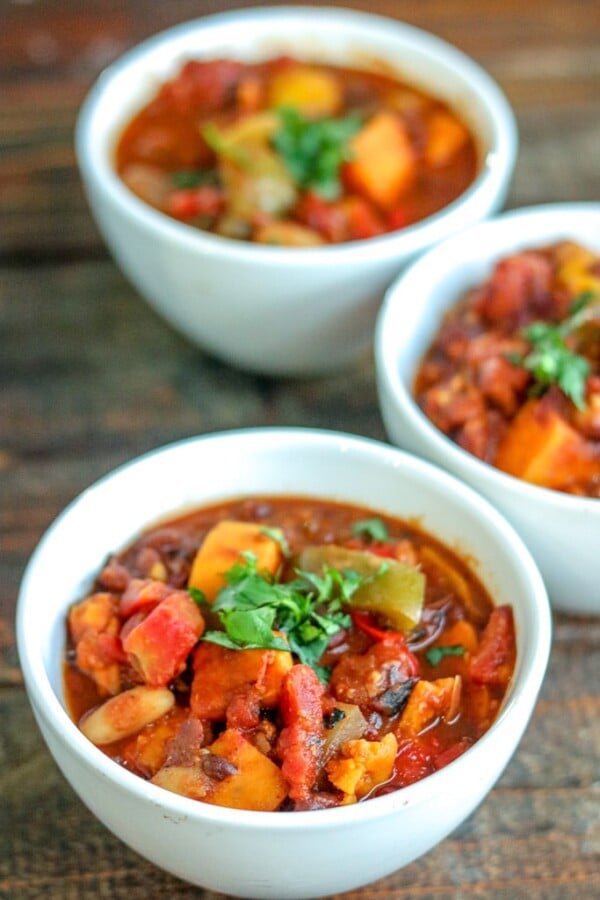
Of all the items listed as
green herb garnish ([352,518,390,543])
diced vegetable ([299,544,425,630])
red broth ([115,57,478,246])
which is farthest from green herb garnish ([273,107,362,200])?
diced vegetable ([299,544,425,630])

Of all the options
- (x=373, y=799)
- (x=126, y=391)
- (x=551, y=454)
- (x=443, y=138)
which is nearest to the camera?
(x=373, y=799)

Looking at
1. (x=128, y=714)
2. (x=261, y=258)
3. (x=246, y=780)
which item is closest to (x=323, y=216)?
(x=261, y=258)

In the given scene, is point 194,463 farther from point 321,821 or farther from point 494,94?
point 494,94

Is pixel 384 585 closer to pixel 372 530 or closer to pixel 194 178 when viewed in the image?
pixel 372 530

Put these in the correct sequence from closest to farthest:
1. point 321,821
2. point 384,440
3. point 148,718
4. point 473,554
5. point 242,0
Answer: point 321,821 → point 148,718 → point 473,554 → point 384,440 → point 242,0

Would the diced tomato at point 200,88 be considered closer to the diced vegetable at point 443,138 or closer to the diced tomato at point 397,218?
the diced vegetable at point 443,138

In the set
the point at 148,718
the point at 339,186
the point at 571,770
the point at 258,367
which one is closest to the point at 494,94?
the point at 339,186

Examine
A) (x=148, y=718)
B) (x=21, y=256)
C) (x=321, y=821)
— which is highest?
(x=321, y=821)
